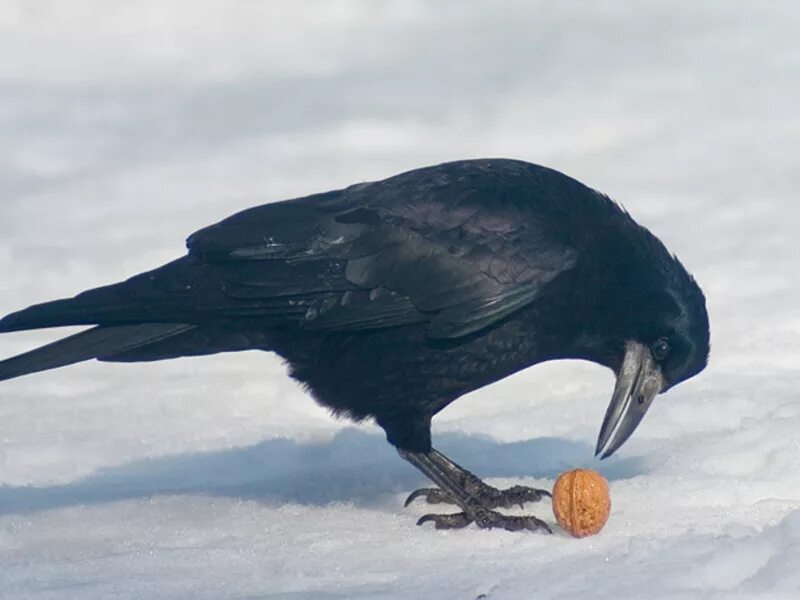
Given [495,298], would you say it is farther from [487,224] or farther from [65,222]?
[65,222]

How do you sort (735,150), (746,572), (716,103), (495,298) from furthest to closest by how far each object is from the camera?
(716,103)
(735,150)
(495,298)
(746,572)

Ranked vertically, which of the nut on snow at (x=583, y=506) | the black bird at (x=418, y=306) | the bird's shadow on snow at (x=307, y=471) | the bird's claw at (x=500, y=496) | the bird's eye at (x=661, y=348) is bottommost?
the nut on snow at (x=583, y=506)

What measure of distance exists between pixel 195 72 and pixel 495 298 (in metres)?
7.33

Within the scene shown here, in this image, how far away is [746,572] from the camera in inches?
144

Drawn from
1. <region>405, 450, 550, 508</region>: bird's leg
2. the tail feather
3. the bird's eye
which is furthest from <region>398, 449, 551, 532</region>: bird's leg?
the tail feather

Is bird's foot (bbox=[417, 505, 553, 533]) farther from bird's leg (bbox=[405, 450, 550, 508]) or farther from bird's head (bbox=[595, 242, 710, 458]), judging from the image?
bird's head (bbox=[595, 242, 710, 458])

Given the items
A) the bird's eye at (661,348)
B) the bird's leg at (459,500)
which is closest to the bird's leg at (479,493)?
the bird's leg at (459,500)

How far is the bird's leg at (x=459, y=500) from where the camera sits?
478cm

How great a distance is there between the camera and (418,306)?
16.2 ft

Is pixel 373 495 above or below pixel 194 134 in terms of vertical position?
below

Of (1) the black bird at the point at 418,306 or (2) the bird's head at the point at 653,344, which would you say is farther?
(2) the bird's head at the point at 653,344

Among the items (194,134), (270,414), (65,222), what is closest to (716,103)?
(194,134)

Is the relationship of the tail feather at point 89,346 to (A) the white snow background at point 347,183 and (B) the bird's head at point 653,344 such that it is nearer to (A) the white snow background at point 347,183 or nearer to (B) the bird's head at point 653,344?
(A) the white snow background at point 347,183

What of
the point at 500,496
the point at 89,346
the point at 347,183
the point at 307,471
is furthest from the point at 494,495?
the point at 347,183
